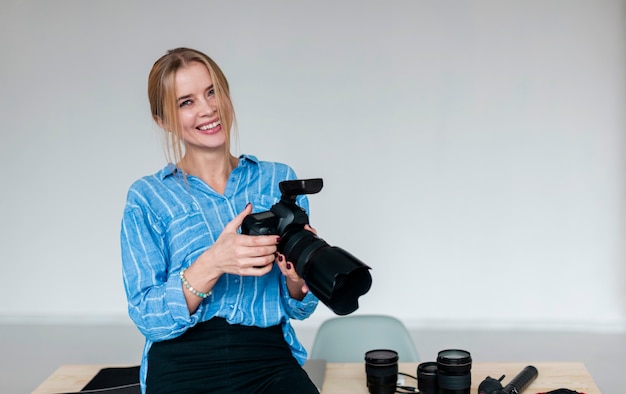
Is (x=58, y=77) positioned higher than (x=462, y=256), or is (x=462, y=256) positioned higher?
(x=58, y=77)

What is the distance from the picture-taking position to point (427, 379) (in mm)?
1788

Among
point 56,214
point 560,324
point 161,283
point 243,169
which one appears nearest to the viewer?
point 161,283

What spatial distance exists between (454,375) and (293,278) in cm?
44

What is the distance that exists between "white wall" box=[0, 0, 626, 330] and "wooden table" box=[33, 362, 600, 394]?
2569 millimetres

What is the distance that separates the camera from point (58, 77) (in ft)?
15.8

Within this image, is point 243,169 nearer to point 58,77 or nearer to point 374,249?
point 374,249

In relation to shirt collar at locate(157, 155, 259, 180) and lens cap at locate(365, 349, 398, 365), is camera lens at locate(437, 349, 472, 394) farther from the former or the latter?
shirt collar at locate(157, 155, 259, 180)

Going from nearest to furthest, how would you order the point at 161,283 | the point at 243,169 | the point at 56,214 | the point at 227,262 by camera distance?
the point at 227,262 < the point at 161,283 < the point at 243,169 < the point at 56,214

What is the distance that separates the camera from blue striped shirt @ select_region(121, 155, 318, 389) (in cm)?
168

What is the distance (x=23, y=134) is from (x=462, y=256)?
2869mm

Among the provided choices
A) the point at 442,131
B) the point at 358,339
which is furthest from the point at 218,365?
the point at 442,131

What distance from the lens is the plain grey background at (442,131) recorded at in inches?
178

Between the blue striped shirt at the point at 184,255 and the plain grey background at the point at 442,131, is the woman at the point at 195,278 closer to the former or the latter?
the blue striped shirt at the point at 184,255

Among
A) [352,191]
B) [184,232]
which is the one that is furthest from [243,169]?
[352,191]
